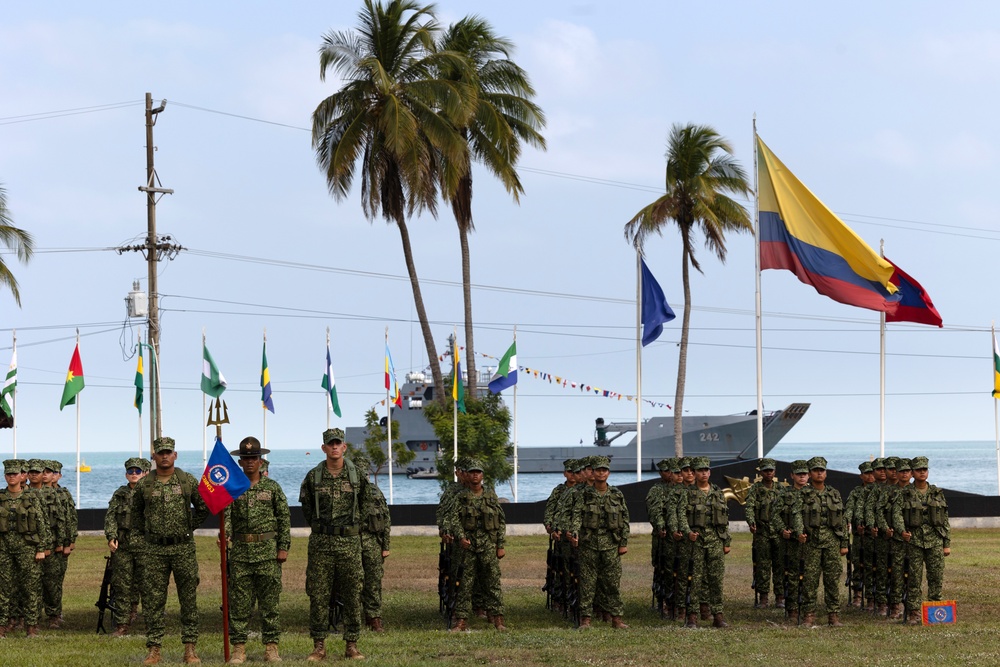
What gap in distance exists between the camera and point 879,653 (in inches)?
481

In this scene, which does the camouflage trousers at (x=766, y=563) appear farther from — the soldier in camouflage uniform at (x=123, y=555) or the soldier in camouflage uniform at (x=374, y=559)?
the soldier in camouflage uniform at (x=123, y=555)

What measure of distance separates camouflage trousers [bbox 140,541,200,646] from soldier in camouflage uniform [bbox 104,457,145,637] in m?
0.79

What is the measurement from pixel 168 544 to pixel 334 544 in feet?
5.03

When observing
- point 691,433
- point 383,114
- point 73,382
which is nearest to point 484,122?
point 383,114

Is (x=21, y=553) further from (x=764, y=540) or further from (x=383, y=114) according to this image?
(x=383, y=114)

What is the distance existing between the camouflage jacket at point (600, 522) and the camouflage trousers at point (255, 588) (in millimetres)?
3988

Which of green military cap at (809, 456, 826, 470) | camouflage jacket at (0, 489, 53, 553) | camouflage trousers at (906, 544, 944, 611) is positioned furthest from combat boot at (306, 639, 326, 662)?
camouflage trousers at (906, 544, 944, 611)

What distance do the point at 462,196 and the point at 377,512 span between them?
23.8 m

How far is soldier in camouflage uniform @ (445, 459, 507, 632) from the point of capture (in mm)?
14406

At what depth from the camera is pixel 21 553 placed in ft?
46.2

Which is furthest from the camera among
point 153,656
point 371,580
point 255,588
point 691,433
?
point 691,433

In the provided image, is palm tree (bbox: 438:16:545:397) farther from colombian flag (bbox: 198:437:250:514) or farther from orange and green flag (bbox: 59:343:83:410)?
colombian flag (bbox: 198:437:250:514)

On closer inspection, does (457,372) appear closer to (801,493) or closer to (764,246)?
(764,246)

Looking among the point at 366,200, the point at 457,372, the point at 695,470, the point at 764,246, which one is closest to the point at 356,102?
the point at 366,200
